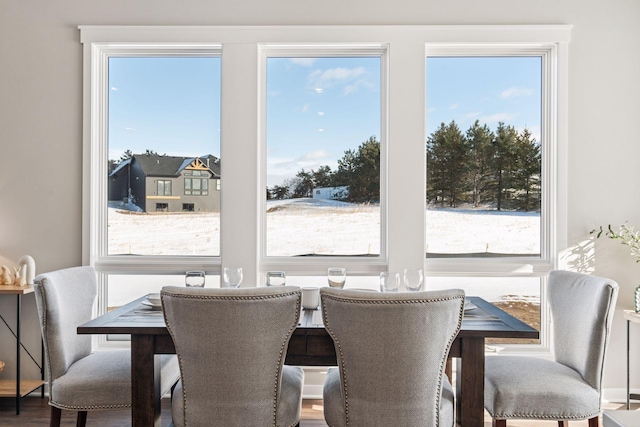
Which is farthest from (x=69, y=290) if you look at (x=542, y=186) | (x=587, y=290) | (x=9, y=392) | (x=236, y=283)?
(x=542, y=186)

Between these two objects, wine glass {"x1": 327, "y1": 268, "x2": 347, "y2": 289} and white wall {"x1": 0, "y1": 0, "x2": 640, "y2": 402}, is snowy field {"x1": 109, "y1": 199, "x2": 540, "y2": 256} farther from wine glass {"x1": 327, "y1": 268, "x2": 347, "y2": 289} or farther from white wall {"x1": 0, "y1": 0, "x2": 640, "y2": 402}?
wine glass {"x1": 327, "y1": 268, "x2": 347, "y2": 289}

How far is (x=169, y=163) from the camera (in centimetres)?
333

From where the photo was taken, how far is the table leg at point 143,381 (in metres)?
2.01

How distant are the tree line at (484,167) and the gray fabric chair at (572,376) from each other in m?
1.04

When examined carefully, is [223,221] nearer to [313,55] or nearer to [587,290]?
[313,55]

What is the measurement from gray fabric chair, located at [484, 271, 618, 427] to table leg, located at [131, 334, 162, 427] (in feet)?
4.79

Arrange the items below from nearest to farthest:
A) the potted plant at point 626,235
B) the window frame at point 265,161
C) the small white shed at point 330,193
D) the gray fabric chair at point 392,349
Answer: the gray fabric chair at point 392,349
the potted plant at point 626,235
the window frame at point 265,161
the small white shed at point 330,193

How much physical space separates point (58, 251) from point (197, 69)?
152cm

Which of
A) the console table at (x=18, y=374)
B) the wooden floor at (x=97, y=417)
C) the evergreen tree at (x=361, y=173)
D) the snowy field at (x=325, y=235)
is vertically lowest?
the wooden floor at (x=97, y=417)

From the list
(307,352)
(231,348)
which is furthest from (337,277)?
(231,348)

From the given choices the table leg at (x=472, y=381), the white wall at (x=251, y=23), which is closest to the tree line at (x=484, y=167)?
the white wall at (x=251, y=23)

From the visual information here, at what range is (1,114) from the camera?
3.17 metres

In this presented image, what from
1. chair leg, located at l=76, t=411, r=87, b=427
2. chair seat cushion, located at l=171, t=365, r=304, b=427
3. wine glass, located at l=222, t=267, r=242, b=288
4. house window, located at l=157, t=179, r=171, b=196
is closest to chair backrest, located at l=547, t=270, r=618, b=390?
chair seat cushion, located at l=171, t=365, r=304, b=427

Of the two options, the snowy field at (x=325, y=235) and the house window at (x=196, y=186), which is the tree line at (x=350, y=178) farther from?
the house window at (x=196, y=186)
